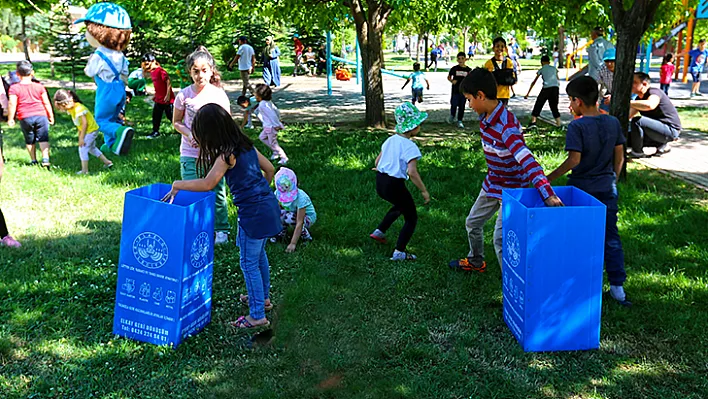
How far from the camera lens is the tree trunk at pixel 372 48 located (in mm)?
12195

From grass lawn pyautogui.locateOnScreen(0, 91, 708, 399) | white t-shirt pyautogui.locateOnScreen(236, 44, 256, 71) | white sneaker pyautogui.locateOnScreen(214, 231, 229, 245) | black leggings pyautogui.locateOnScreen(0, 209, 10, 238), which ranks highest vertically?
white t-shirt pyautogui.locateOnScreen(236, 44, 256, 71)

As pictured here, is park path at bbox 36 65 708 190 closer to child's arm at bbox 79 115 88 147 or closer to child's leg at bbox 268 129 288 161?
child's leg at bbox 268 129 288 161

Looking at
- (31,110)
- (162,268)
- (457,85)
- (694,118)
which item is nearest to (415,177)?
(162,268)

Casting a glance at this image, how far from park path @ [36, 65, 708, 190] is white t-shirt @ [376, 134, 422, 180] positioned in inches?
183

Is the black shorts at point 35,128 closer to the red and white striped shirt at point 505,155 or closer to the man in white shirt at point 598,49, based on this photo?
the red and white striped shirt at point 505,155

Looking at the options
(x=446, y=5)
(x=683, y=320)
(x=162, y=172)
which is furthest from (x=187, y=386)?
(x=446, y=5)

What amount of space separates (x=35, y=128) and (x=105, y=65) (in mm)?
4924

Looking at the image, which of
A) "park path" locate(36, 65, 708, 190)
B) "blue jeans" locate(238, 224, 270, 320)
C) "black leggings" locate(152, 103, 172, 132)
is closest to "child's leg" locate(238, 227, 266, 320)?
"blue jeans" locate(238, 224, 270, 320)

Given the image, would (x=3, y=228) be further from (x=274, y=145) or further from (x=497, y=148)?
(x=497, y=148)

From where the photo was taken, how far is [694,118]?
13961 mm

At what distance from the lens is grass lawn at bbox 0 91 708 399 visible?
382 cm

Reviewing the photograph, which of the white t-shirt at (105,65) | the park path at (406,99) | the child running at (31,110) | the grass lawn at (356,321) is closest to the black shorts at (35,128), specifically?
the child running at (31,110)

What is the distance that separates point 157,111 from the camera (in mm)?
11766

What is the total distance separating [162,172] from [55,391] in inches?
211
